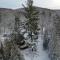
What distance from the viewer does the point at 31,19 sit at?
4.76 meters

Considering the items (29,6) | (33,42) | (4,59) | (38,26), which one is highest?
(29,6)

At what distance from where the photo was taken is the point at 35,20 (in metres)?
4.77

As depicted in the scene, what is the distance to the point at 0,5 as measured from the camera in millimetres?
4871

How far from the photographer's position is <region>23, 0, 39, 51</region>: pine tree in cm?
472

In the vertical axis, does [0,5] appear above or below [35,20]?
above

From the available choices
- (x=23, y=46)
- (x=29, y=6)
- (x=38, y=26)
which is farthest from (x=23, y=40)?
(x=29, y=6)

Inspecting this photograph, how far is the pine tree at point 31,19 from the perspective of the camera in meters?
4.72

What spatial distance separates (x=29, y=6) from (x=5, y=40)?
85 cm

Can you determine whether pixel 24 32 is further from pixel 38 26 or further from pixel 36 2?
pixel 36 2

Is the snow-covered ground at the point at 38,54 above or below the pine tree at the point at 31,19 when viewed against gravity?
below

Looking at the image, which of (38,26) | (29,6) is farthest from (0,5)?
(38,26)

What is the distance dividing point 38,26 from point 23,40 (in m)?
0.41

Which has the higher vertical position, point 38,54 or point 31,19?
point 31,19

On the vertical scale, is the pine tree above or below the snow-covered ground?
above
